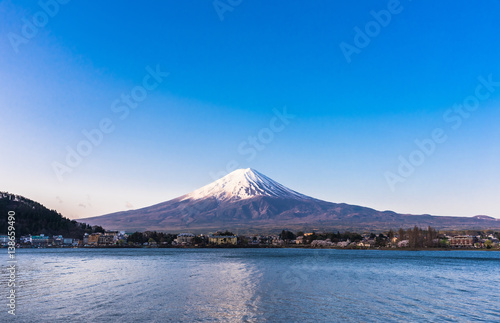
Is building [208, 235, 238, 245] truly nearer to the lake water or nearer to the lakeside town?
the lakeside town

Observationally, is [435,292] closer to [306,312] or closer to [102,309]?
[306,312]

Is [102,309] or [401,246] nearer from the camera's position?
[102,309]

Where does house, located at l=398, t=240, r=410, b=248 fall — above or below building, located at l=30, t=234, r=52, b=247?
below

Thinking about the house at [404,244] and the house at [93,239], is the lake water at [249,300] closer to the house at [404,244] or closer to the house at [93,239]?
the house at [404,244]

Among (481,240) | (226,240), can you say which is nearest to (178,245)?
(226,240)

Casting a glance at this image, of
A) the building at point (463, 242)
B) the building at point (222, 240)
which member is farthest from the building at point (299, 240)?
the building at point (463, 242)

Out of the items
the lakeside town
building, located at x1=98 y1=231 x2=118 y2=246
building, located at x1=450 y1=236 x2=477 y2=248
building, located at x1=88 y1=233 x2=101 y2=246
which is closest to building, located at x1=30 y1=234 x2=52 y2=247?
the lakeside town

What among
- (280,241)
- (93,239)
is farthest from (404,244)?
(93,239)
